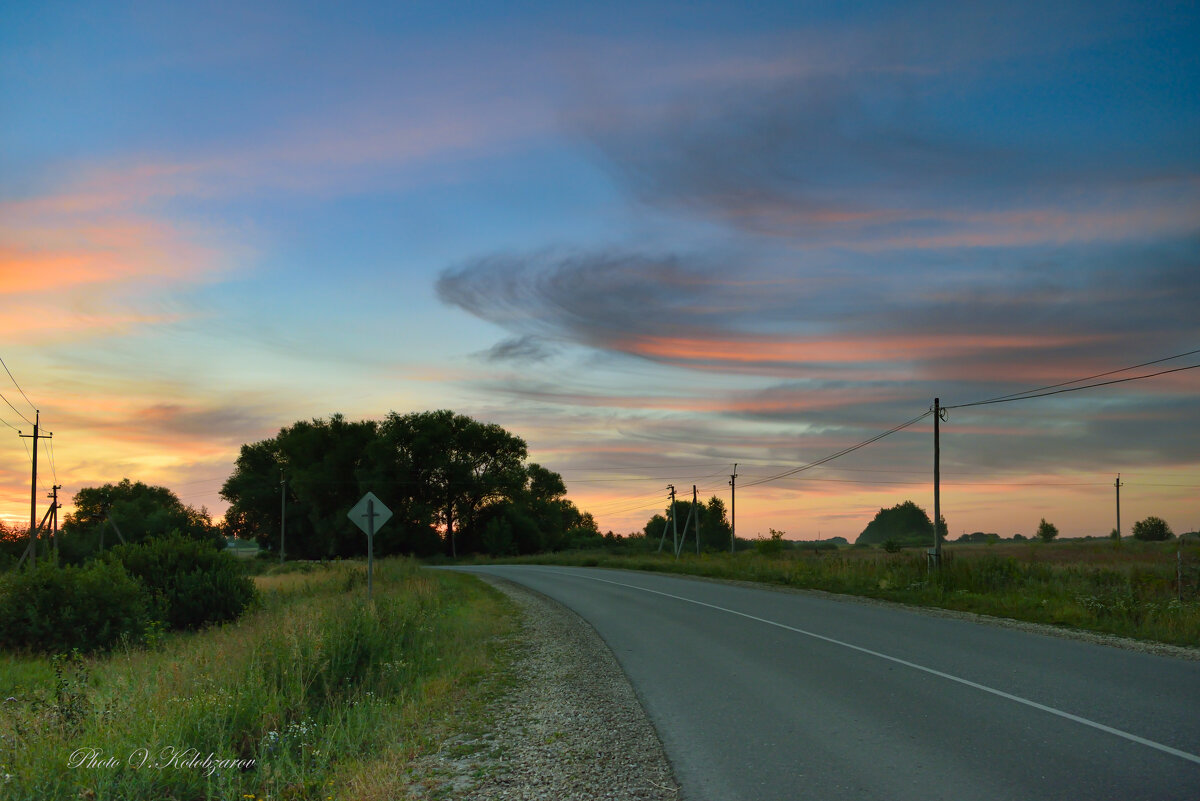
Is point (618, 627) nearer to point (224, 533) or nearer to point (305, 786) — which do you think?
point (305, 786)

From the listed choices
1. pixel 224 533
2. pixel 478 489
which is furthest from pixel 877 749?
pixel 224 533

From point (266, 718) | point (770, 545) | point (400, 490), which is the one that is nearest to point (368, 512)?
point (266, 718)

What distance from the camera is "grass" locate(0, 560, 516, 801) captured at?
762 centimetres

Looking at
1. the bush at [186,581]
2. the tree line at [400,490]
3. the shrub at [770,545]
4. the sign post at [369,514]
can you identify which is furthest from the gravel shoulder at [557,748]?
the tree line at [400,490]

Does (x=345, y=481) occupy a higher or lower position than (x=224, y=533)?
higher

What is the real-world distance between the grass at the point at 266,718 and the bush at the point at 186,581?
1193cm

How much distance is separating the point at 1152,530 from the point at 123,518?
12377 centimetres

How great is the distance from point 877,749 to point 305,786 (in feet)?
17.2

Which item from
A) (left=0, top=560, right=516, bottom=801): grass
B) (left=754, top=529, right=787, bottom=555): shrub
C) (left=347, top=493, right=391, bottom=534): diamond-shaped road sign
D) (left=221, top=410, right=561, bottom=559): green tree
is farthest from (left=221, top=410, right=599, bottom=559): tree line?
(left=0, top=560, right=516, bottom=801): grass

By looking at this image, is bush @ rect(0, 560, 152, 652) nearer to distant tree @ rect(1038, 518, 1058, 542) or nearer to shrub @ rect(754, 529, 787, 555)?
shrub @ rect(754, 529, 787, 555)

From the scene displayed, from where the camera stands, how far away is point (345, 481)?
96688mm

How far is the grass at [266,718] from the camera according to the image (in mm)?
7617

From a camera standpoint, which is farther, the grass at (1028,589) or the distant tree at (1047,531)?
the distant tree at (1047,531)

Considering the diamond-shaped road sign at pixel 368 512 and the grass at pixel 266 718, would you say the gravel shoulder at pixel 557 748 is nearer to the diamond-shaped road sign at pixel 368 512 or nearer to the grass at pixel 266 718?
the grass at pixel 266 718
